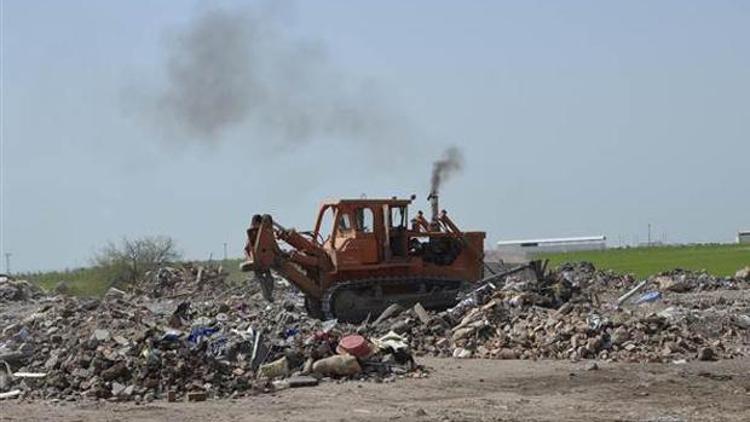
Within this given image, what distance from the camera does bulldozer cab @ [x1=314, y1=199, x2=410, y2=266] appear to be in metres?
25.5

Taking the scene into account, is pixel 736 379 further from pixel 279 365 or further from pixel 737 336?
pixel 279 365

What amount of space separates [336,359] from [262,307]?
35.0ft

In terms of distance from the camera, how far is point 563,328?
20141 millimetres

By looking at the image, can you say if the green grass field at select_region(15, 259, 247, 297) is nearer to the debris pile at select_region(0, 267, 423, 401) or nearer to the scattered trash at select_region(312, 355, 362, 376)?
the debris pile at select_region(0, 267, 423, 401)

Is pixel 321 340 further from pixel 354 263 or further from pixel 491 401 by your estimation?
pixel 354 263

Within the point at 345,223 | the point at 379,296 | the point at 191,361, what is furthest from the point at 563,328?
the point at 345,223

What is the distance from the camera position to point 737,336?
2091cm

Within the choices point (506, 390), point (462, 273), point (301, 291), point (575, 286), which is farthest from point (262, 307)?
point (506, 390)

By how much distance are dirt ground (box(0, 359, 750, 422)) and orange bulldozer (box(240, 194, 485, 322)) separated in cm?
760

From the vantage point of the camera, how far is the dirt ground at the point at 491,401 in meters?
13.7

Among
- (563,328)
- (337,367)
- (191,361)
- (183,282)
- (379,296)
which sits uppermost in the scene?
(183,282)

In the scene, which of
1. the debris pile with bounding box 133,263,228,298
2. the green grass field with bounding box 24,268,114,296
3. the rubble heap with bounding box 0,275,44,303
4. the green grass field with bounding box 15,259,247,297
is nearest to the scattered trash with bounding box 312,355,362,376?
the debris pile with bounding box 133,263,228,298

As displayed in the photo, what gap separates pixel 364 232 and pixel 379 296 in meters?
1.40

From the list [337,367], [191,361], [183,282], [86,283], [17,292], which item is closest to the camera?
[191,361]
